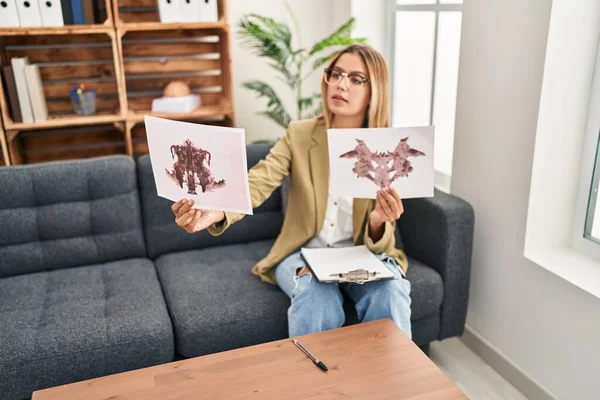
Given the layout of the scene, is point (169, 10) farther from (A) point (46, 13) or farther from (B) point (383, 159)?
(B) point (383, 159)

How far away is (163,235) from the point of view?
2281 mm

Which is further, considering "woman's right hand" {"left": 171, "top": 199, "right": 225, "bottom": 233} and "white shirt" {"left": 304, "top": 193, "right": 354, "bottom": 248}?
"white shirt" {"left": 304, "top": 193, "right": 354, "bottom": 248}

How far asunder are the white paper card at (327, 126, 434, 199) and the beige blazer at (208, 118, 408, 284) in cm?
22

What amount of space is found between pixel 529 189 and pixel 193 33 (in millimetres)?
1836

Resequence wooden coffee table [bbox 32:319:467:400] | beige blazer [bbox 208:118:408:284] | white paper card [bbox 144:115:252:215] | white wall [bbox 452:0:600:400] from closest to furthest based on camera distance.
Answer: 1. wooden coffee table [bbox 32:319:467:400]
2. white paper card [bbox 144:115:252:215]
3. white wall [bbox 452:0:600:400]
4. beige blazer [bbox 208:118:408:284]

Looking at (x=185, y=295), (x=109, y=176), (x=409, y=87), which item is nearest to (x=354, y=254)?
(x=185, y=295)

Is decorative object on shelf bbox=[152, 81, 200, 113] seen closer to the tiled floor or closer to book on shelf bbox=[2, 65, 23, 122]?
book on shelf bbox=[2, 65, 23, 122]

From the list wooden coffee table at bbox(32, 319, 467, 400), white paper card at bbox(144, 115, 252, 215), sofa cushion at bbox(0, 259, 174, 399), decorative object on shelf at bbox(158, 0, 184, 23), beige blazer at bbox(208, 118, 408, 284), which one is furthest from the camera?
decorative object on shelf at bbox(158, 0, 184, 23)

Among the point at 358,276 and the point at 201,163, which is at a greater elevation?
the point at 201,163

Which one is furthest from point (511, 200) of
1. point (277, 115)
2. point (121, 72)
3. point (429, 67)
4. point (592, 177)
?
point (121, 72)

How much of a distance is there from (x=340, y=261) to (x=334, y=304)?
133mm

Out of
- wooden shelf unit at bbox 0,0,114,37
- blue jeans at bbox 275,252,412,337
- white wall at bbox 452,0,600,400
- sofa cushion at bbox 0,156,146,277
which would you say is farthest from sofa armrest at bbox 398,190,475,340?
wooden shelf unit at bbox 0,0,114,37

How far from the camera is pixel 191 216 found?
1.57 metres

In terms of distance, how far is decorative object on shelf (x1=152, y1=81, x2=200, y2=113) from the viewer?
8.81ft
